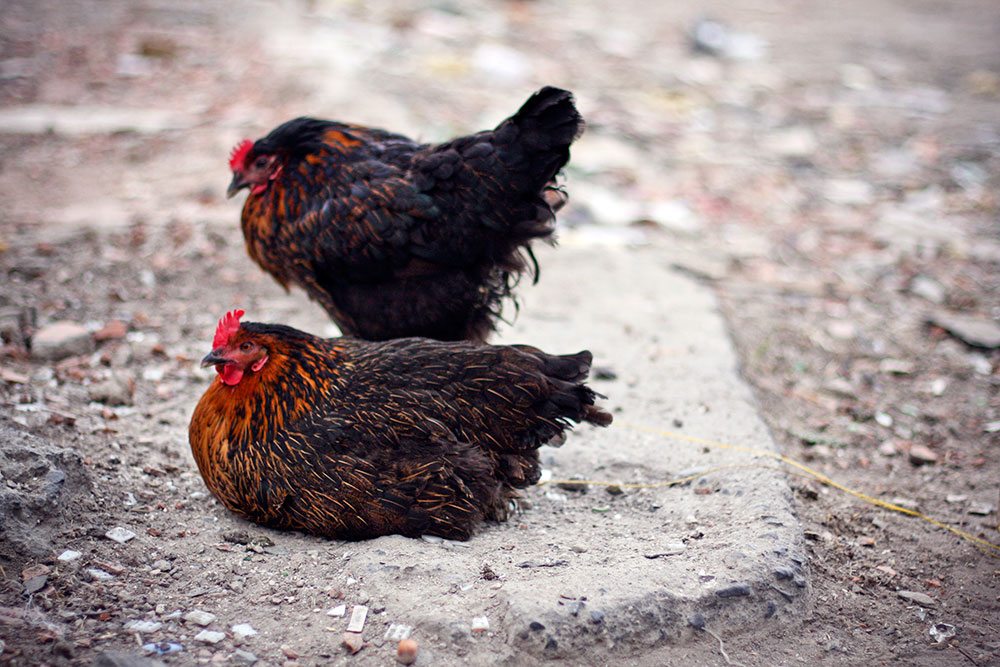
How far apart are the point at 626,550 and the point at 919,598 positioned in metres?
1.08

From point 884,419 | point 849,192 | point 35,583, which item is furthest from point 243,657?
point 849,192

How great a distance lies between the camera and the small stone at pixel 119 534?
278 centimetres

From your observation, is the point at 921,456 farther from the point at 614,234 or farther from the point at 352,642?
the point at 352,642

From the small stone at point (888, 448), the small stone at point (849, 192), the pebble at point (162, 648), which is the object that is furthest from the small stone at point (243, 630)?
the small stone at point (849, 192)

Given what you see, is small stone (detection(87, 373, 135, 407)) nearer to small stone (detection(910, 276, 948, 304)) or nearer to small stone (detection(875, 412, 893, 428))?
small stone (detection(875, 412, 893, 428))

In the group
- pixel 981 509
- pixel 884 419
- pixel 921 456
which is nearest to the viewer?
pixel 981 509

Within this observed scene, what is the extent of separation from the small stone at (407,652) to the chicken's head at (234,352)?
1.21 m

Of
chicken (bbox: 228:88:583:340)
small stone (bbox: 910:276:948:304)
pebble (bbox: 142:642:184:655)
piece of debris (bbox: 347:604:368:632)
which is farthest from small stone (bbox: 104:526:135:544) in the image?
small stone (bbox: 910:276:948:304)

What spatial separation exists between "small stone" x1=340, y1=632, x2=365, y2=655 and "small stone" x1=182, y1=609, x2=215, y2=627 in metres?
0.42

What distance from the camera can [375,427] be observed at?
2928mm

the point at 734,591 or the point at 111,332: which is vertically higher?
the point at 734,591

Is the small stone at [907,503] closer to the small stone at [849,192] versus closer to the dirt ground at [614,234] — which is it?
the dirt ground at [614,234]

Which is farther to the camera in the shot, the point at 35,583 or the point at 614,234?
the point at 614,234

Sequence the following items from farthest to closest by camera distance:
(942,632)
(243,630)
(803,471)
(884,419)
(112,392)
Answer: (884,419), (112,392), (803,471), (942,632), (243,630)
